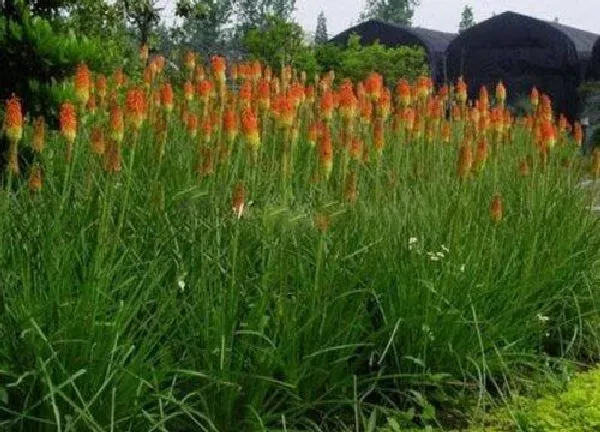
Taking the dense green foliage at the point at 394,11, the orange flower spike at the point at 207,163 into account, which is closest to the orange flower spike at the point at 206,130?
the orange flower spike at the point at 207,163

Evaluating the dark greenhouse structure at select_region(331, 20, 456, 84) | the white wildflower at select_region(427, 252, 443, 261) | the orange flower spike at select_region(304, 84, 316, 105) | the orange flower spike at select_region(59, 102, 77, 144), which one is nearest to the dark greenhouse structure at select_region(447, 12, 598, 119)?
the dark greenhouse structure at select_region(331, 20, 456, 84)

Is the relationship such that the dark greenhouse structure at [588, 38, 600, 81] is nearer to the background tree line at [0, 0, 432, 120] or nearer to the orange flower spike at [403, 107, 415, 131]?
the background tree line at [0, 0, 432, 120]

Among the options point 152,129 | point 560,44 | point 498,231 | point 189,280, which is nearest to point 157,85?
point 152,129

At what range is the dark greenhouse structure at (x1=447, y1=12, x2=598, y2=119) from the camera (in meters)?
21.8

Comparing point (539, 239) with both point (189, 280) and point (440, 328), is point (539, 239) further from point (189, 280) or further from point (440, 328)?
point (189, 280)

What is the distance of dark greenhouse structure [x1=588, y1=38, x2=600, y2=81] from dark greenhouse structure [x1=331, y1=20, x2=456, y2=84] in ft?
15.8

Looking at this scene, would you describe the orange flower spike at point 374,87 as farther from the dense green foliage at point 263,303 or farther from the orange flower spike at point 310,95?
the orange flower spike at point 310,95

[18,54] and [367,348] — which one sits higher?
[18,54]

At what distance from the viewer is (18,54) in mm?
4773

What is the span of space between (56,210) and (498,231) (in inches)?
85.2

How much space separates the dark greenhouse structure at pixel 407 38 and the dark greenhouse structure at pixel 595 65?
4.82m

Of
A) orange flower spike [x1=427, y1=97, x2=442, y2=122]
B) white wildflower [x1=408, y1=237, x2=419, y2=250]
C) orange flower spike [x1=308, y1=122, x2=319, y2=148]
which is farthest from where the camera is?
orange flower spike [x1=427, y1=97, x2=442, y2=122]

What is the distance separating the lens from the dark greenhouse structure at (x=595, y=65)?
66.4 feet

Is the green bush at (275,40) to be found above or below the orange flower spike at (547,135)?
below
